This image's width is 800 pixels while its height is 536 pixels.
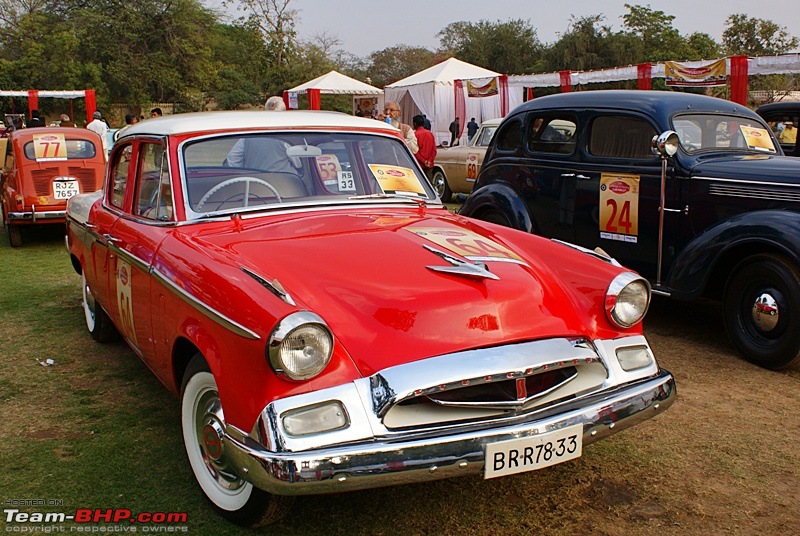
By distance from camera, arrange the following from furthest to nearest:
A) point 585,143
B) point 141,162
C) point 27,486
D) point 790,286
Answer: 1. point 585,143
2. point 790,286
3. point 141,162
4. point 27,486

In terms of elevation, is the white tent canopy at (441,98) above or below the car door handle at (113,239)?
above

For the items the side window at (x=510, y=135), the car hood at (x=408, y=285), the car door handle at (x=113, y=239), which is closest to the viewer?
the car hood at (x=408, y=285)

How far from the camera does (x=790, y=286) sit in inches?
187

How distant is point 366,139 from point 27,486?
2.45 m

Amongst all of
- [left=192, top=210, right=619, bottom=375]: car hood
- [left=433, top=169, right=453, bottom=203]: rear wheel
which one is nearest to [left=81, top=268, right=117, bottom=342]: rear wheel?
[left=192, top=210, right=619, bottom=375]: car hood

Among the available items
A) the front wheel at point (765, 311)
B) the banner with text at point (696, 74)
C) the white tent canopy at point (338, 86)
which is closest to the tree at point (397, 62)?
the white tent canopy at point (338, 86)

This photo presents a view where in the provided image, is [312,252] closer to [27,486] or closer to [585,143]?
[27,486]

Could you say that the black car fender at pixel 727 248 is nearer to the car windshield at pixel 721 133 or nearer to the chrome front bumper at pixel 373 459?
the car windshield at pixel 721 133

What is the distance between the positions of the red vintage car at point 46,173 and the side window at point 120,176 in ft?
17.9

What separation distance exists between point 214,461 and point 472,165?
10.1 m

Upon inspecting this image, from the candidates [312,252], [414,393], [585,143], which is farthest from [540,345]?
[585,143]

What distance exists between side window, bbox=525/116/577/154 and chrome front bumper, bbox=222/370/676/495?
162 inches

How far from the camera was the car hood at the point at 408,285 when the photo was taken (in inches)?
107

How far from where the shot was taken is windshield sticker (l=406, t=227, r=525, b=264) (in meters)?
3.29
